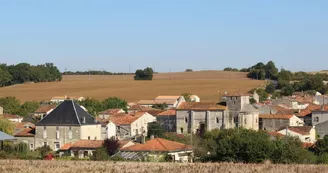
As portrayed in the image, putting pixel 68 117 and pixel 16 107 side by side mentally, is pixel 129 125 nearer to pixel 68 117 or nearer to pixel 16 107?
pixel 68 117

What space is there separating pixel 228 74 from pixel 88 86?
31748 millimetres

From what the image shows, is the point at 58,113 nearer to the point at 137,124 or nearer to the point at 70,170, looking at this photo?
the point at 137,124

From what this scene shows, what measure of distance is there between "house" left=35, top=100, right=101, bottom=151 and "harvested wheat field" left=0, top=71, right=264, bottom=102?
5255cm

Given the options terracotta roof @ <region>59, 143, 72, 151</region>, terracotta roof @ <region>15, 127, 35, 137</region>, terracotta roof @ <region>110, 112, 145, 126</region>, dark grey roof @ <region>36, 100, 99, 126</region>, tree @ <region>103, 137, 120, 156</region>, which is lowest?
terracotta roof @ <region>59, 143, 72, 151</region>

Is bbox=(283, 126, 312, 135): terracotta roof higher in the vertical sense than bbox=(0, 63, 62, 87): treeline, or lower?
lower

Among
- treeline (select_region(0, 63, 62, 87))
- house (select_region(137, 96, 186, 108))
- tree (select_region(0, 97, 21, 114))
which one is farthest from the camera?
treeline (select_region(0, 63, 62, 87))

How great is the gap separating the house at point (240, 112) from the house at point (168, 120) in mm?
5616

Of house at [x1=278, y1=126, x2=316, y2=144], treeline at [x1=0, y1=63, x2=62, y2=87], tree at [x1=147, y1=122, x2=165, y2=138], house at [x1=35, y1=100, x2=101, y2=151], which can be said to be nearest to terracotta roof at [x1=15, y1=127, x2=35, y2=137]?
house at [x1=35, y1=100, x2=101, y2=151]

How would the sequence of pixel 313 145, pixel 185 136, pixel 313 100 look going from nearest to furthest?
pixel 313 145
pixel 185 136
pixel 313 100

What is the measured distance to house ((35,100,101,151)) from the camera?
208ft

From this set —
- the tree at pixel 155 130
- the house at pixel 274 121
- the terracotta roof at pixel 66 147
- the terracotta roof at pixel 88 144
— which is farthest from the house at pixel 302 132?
the terracotta roof at pixel 66 147

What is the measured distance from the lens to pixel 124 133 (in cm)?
7231

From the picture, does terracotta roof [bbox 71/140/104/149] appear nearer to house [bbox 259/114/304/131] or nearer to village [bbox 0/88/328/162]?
village [bbox 0/88/328/162]

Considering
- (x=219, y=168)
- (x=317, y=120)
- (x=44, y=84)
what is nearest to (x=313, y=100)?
(x=317, y=120)
